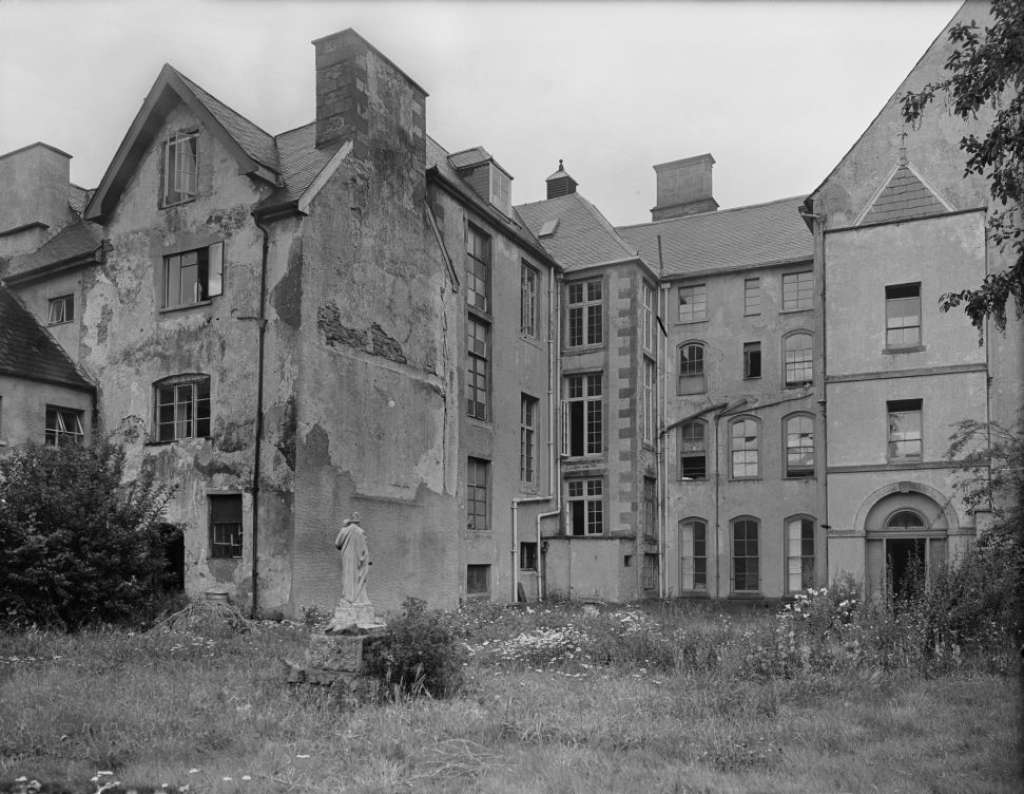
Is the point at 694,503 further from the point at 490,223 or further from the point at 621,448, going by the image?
the point at 490,223

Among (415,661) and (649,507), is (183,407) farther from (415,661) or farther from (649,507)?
(649,507)

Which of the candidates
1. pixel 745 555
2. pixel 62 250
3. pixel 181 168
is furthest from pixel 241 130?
pixel 745 555

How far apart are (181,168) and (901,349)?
1812 centimetres

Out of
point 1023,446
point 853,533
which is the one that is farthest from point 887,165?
point 1023,446

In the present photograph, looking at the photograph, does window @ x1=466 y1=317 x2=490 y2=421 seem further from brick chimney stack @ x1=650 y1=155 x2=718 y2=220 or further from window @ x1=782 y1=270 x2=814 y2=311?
brick chimney stack @ x1=650 y1=155 x2=718 y2=220

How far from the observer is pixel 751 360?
114 feet

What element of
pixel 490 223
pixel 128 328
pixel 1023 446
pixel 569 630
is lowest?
pixel 569 630

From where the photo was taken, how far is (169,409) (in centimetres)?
2378

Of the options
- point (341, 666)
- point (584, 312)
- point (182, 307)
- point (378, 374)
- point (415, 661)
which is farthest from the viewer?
point (584, 312)

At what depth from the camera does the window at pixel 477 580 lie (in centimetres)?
2711

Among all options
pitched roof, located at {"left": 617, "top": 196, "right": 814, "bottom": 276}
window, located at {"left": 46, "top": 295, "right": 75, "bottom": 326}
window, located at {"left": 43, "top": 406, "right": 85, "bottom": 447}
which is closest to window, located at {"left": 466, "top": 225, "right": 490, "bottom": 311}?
pitched roof, located at {"left": 617, "top": 196, "right": 814, "bottom": 276}

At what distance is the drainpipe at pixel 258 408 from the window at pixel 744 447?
57.9ft

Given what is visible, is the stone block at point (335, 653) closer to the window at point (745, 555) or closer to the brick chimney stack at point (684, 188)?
the window at point (745, 555)

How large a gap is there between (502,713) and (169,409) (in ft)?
49.4
